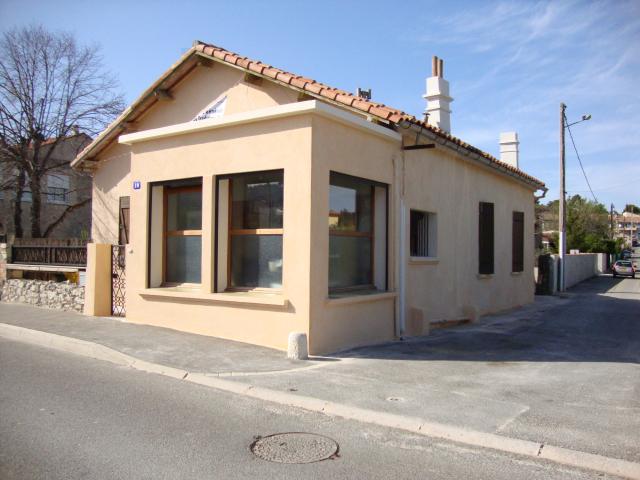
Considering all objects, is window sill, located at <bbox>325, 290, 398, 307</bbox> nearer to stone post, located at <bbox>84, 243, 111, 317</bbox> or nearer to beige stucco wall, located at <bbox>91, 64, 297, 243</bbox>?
beige stucco wall, located at <bbox>91, 64, 297, 243</bbox>

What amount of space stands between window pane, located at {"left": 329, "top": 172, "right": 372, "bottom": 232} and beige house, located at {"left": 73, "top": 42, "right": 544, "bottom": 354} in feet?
0.10

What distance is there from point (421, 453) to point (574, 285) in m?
28.3

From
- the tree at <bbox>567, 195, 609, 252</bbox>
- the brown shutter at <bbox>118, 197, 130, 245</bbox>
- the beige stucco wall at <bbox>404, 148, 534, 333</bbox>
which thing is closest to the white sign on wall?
the beige stucco wall at <bbox>404, 148, 534, 333</bbox>

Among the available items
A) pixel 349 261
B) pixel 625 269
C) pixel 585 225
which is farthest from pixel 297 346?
pixel 585 225

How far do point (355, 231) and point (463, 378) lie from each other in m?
3.49

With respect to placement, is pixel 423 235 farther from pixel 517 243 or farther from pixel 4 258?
pixel 4 258

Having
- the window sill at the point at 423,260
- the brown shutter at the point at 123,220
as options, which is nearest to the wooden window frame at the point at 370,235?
the window sill at the point at 423,260

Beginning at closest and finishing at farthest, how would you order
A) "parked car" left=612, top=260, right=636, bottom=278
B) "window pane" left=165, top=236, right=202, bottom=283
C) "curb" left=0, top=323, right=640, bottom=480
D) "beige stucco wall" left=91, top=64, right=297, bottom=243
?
"curb" left=0, top=323, right=640, bottom=480
"window pane" left=165, top=236, right=202, bottom=283
"beige stucco wall" left=91, top=64, right=297, bottom=243
"parked car" left=612, top=260, right=636, bottom=278

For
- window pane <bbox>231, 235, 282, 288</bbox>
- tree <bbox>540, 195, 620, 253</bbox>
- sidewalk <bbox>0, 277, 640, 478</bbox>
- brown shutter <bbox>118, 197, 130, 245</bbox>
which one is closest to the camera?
sidewalk <bbox>0, 277, 640, 478</bbox>

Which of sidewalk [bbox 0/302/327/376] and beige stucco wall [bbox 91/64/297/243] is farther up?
beige stucco wall [bbox 91/64/297/243]

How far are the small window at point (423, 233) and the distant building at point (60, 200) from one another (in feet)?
53.2

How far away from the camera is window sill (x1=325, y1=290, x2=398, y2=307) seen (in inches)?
333

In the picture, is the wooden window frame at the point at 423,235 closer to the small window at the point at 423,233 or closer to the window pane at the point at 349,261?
the small window at the point at 423,233

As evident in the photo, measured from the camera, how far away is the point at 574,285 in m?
29.6
